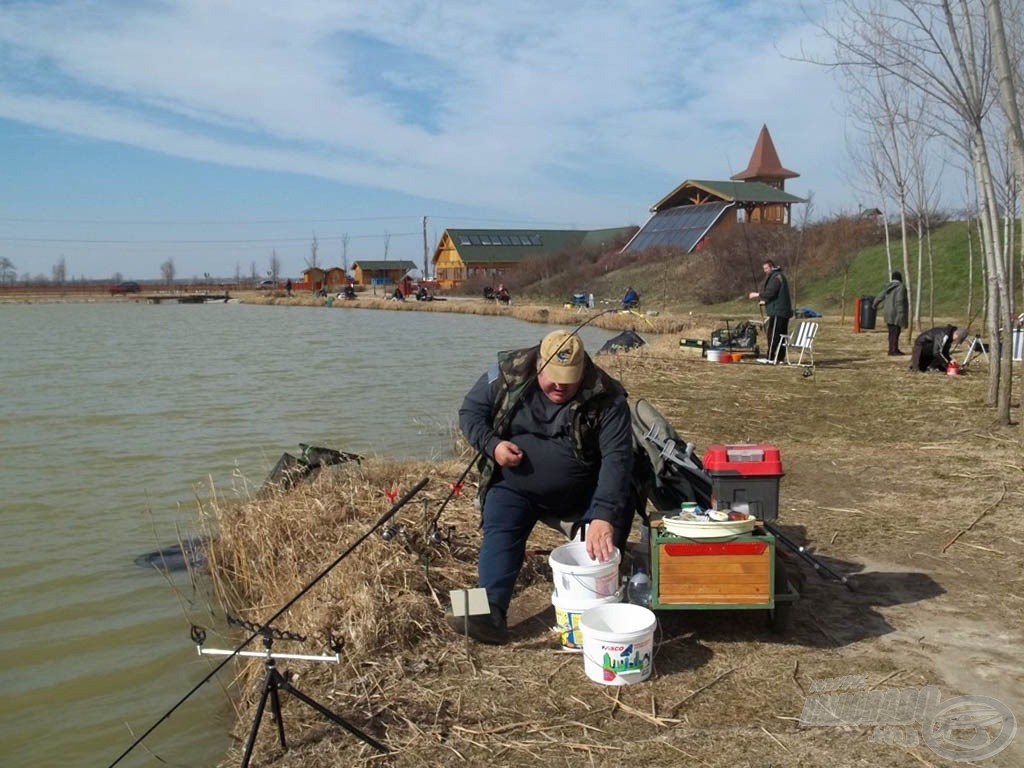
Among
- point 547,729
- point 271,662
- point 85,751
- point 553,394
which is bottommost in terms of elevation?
point 85,751

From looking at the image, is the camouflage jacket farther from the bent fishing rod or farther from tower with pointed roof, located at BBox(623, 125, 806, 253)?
tower with pointed roof, located at BBox(623, 125, 806, 253)

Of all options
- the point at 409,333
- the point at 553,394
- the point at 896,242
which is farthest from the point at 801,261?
the point at 553,394

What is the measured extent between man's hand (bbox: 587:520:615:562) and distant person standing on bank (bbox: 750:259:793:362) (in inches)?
411

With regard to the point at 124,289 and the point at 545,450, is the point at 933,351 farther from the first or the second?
the point at 124,289

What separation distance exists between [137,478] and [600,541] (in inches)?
265

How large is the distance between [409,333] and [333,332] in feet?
9.91

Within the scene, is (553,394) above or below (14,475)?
above

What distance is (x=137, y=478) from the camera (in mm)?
8984

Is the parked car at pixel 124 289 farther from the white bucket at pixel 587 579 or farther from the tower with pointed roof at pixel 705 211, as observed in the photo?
the white bucket at pixel 587 579

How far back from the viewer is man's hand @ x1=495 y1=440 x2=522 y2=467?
389 centimetres

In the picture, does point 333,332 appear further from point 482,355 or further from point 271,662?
point 271,662

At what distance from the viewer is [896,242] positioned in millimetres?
33469

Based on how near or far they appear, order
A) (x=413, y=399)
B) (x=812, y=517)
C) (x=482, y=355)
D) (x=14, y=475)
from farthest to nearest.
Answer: (x=482, y=355) → (x=413, y=399) → (x=14, y=475) → (x=812, y=517)

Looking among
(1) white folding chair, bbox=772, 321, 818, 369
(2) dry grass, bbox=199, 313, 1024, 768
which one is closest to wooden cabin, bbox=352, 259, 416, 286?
(1) white folding chair, bbox=772, 321, 818, 369
